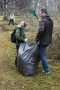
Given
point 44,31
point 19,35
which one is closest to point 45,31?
point 44,31

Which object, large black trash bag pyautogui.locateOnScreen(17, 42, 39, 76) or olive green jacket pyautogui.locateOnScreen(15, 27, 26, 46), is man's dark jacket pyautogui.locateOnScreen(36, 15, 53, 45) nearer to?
large black trash bag pyautogui.locateOnScreen(17, 42, 39, 76)

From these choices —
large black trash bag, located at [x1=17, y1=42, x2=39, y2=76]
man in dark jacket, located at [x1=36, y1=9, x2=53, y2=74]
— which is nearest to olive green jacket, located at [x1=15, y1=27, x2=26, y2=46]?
large black trash bag, located at [x1=17, y1=42, x2=39, y2=76]

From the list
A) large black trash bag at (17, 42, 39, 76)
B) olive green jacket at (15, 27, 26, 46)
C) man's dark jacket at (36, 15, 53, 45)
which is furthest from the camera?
olive green jacket at (15, 27, 26, 46)

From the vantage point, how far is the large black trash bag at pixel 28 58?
566cm

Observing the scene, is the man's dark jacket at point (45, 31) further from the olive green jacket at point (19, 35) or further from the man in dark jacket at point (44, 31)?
the olive green jacket at point (19, 35)

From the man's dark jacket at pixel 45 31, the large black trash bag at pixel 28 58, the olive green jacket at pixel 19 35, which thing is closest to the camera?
the man's dark jacket at pixel 45 31

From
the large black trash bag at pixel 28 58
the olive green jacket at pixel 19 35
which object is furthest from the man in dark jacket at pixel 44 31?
the olive green jacket at pixel 19 35

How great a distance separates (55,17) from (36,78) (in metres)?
2.53

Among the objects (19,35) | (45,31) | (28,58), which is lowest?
(28,58)

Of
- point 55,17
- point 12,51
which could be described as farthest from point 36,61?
point 12,51

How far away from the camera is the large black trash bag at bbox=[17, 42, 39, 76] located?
223 inches

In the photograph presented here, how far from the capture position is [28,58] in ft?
18.7

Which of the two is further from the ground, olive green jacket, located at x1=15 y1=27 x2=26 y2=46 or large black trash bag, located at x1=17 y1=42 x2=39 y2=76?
olive green jacket, located at x1=15 y1=27 x2=26 y2=46

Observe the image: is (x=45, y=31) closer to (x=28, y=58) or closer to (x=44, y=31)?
(x=44, y=31)
